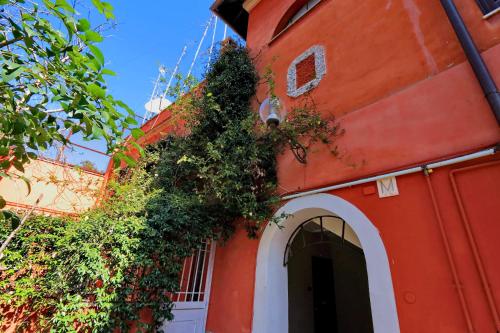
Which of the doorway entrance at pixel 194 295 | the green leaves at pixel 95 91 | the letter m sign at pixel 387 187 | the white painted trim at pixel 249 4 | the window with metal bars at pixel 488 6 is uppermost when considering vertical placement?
the white painted trim at pixel 249 4

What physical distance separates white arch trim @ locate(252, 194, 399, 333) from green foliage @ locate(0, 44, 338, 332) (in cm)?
40

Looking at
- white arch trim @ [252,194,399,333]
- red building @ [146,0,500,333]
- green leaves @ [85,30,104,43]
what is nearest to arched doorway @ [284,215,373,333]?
red building @ [146,0,500,333]

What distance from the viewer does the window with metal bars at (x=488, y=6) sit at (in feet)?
9.98

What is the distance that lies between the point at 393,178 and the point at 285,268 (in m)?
2.41

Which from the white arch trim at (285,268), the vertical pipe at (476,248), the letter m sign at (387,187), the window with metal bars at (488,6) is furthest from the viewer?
the letter m sign at (387,187)

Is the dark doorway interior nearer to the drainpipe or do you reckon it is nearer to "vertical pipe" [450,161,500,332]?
"vertical pipe" [450,161,500,332]

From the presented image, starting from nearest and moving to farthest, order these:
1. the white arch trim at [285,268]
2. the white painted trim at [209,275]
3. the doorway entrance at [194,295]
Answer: the white arch trim at [285,268] < the doorway entrance at [194,295] < the white painted trim at [209,275]

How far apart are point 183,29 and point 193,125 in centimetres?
457

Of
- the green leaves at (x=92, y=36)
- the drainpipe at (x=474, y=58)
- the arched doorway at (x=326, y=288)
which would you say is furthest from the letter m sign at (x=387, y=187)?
the green leaves at (x=92, y=36)

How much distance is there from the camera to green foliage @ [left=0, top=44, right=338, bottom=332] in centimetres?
371

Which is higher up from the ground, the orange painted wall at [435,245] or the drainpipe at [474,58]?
the drainpipe at [474,58]

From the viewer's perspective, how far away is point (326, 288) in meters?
6.70

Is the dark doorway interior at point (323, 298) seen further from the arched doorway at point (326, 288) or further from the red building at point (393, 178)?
the red building at point (393, 178)

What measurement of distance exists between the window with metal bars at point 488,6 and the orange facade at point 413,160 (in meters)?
0.06
